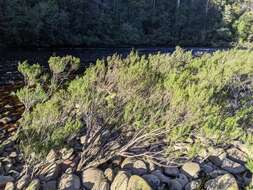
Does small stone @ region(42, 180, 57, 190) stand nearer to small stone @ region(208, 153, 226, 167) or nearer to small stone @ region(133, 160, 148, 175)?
small stone @ region(133, 160, 148, 175)

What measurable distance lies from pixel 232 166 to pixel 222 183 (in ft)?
4.27

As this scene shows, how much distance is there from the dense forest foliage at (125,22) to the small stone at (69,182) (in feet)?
66.8

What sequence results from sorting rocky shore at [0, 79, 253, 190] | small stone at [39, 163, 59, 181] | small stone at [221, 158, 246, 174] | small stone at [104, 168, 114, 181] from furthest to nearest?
small stone at [221, 158, 246, 174] < small stone at [104, 168, 114, 181] < small stone at [39, 163, 59, 181] < rocky shore at [0, 79, 253, 190]

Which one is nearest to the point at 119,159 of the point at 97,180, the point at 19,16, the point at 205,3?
the point at 97,180

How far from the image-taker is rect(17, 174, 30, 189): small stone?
19.4 ft

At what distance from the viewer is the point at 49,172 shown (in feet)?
21.6

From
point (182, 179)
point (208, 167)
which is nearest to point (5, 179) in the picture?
point (182, 179)

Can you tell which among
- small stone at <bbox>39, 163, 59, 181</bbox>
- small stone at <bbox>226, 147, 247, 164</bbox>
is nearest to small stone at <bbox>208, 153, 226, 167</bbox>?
small stone at <bbox>226, 147, 247, 164</bbox>

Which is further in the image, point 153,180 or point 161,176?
point 161,176

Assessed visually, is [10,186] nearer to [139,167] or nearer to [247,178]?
[139,167]

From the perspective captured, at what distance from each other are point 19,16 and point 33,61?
28.4ft

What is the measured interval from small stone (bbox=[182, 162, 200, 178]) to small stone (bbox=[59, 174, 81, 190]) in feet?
8.60

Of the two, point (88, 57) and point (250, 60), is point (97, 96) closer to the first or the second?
point (250, 60)

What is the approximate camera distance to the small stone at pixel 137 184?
5.91m
